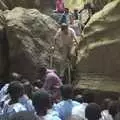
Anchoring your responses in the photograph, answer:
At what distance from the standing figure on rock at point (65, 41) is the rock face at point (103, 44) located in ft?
1.71

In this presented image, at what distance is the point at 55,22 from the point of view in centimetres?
1725

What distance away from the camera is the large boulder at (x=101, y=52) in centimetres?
1283

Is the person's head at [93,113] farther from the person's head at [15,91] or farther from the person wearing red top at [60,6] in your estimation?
the person wearing red top at [60,6]

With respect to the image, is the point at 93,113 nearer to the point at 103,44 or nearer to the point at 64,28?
the point at 103,44

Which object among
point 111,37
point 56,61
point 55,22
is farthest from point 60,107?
point 55,22

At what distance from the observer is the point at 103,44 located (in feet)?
42.9

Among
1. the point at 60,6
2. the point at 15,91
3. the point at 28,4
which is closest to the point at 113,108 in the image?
the point at 15,91

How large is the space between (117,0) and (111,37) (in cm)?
106

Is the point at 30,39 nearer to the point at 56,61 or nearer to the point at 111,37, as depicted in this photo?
the point at 56,61

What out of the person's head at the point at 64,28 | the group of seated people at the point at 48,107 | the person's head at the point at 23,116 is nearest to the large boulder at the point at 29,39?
the person's head at the point at 64,28

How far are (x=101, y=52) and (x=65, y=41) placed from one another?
161cm

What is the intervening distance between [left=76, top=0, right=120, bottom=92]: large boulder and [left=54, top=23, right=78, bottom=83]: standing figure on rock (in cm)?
55

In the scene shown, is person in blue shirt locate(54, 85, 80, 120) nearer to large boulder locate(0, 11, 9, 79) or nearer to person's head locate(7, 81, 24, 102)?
person's head locate(7, 81, 24, 102)

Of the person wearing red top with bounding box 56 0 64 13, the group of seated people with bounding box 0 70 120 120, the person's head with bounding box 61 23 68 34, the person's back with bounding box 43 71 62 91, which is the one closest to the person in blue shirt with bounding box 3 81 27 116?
the group of seated people with bounding box 0 70 120 120
